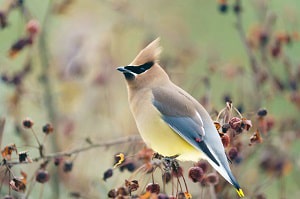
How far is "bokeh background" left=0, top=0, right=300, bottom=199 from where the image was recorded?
13.1ft

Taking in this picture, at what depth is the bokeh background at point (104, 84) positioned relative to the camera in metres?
4.01

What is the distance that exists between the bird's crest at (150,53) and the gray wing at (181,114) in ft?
0.43

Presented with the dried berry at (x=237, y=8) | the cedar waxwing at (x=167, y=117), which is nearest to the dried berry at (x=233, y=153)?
the cedar waxwing at (x=167, y=117)

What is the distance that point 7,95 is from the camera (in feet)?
14.5

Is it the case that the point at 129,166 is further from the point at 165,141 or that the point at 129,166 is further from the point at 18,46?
the point at 18,46

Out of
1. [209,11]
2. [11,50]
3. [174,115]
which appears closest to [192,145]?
[174,115]

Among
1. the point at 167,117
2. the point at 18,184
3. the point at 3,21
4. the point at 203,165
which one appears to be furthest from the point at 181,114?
the point at 3,21

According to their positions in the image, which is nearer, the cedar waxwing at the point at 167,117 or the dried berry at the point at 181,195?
the dried berry at the point at 181,195

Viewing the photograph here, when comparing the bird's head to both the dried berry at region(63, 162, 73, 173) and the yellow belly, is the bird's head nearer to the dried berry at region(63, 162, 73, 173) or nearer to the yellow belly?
the yellow belly

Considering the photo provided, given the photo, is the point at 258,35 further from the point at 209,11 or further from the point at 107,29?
the point at 209,11

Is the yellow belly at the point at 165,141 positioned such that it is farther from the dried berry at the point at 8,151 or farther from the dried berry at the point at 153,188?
the dried berry at the point at 8,151

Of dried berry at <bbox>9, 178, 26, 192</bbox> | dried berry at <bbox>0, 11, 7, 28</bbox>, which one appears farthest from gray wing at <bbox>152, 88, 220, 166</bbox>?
dried berry at <bbox>0, 11, 7, 28</bbox>

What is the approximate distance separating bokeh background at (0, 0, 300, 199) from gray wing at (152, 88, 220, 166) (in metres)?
0.12

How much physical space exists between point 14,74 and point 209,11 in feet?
10.6
